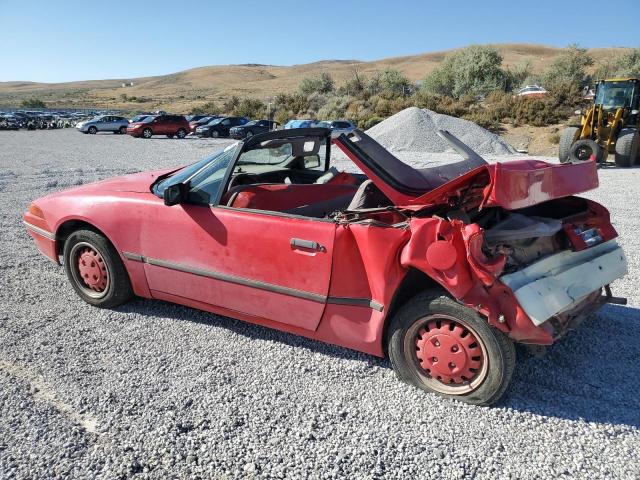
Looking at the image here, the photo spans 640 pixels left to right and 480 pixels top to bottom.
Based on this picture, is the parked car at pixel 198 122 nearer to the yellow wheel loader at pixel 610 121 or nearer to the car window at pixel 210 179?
the yellow wheel loader at pixel 610 121

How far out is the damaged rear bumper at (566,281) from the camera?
2.60 metres

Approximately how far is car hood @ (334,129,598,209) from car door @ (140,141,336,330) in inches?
18.6

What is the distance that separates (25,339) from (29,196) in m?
6.70

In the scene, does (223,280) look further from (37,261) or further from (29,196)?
(29,196)

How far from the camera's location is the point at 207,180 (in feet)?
11.8

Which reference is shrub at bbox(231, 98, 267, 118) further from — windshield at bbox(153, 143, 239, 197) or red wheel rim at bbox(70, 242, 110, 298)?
windshield at bbox(153, 143, 239, 197)

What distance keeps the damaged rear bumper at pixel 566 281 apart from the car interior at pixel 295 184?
108 cm

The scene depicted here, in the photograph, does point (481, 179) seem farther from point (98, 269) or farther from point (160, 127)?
point (160, 127)

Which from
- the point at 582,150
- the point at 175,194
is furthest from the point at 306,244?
the point at 582,150

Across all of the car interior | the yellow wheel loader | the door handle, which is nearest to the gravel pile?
the yellow wheel loader

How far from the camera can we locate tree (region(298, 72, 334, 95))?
52.8 m

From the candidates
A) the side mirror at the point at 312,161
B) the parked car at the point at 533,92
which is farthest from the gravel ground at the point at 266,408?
the parked car at the point at 533,92

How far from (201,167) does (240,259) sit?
86 cm

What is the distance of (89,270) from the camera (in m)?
4.12
